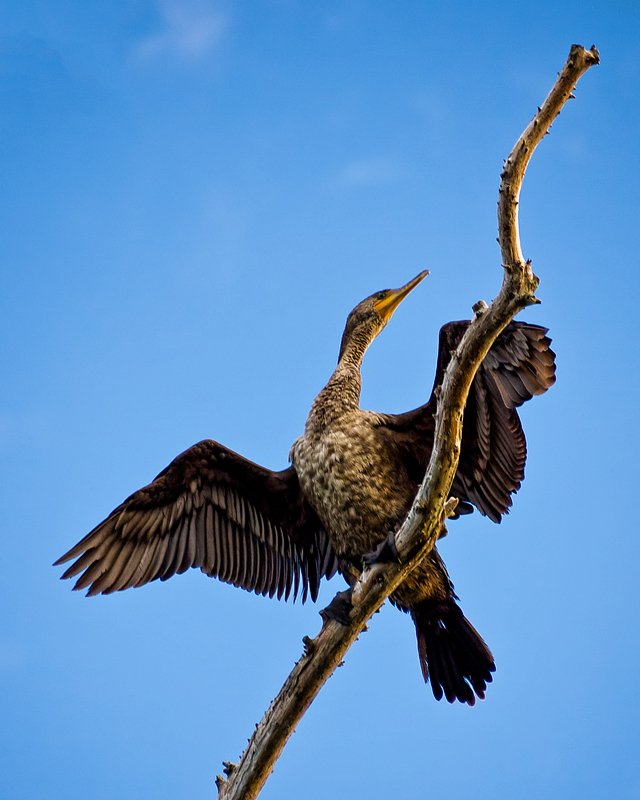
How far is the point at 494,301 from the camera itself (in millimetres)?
3434

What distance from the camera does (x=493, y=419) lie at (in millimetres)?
4586

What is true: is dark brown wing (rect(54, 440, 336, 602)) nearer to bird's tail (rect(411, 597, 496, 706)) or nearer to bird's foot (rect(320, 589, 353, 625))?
bird's tail (rect(411, 597, 496, 706))

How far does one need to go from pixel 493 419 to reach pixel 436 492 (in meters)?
1.12

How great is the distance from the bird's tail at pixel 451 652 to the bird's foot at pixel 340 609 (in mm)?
890

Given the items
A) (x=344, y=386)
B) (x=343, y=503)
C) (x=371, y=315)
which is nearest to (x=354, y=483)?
(x=343, y=503)

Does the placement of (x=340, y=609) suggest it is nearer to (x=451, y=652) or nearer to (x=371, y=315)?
(x=451, y=652)

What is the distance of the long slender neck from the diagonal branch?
1.30 meters

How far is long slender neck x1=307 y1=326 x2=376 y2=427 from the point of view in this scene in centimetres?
496

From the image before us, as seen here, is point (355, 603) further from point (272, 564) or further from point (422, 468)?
point (272, 564)

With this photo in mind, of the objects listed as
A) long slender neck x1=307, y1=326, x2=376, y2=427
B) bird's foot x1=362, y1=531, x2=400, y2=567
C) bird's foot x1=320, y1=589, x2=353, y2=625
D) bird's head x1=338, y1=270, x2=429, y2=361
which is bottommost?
bird's foot x1=320, y1=589, x2=353, y2=625

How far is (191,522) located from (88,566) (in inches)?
28.4

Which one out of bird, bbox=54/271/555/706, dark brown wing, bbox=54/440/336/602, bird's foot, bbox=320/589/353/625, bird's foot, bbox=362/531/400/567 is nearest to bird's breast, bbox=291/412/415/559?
bird, bbox=54/271/555/706

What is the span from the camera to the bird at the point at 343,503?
453 centimetres

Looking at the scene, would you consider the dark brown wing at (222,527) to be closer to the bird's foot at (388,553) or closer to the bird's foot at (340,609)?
the bird's foot at (340,609)
